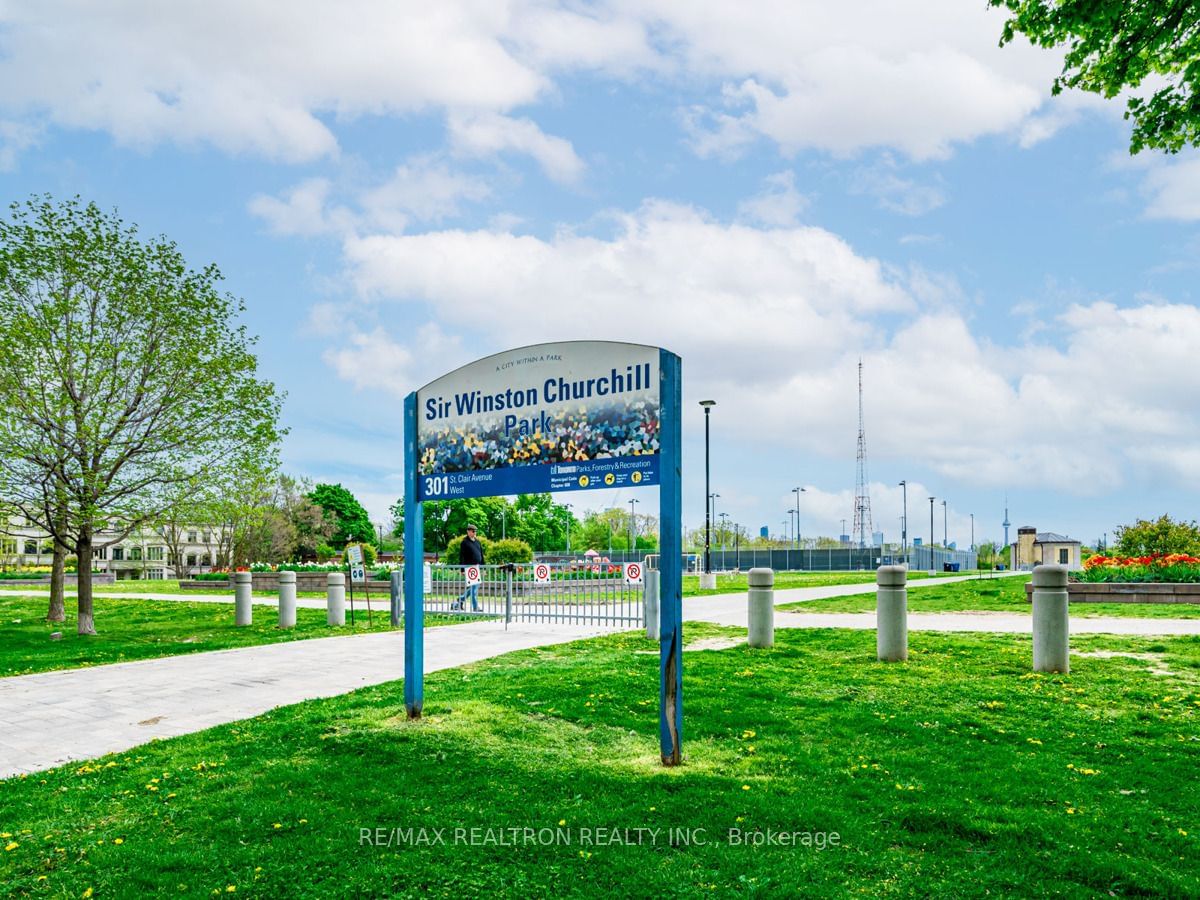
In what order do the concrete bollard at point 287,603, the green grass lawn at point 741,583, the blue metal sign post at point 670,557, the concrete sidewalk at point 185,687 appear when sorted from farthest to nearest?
the green grass lawn at point 741,583
the concrete bollard at point 287,603
the concrete sidewalk at point 185,687
the blue metal sign post at point 670,557

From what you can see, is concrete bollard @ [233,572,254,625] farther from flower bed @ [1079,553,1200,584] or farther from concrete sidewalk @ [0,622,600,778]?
flower bed @ [1079,553,1200,584]

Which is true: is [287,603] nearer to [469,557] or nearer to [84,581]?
[469,557]

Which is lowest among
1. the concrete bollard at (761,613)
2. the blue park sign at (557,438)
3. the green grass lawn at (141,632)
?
the green grass lawn at (141,632)

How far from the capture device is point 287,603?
18109 mm

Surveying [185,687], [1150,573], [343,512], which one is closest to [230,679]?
[185,687]

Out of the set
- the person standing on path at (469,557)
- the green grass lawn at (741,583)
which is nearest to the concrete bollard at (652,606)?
the person standing on path at (469,557)

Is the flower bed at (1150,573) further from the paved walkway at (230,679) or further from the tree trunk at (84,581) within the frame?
the tree trunk at (84,581)

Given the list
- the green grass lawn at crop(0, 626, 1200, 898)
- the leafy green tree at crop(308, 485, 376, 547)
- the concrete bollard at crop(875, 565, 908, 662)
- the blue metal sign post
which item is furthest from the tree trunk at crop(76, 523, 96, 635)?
the leafy green tree at crop(308, 485, 376, 547)

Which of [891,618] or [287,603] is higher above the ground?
[891,618]

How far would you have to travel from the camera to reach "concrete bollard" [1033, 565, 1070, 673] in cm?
966

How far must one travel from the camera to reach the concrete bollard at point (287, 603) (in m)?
18.1

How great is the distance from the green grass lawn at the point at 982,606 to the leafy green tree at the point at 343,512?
70143mm

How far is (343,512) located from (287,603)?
73.9 m

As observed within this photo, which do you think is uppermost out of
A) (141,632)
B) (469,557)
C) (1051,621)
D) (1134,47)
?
(1134,47)
